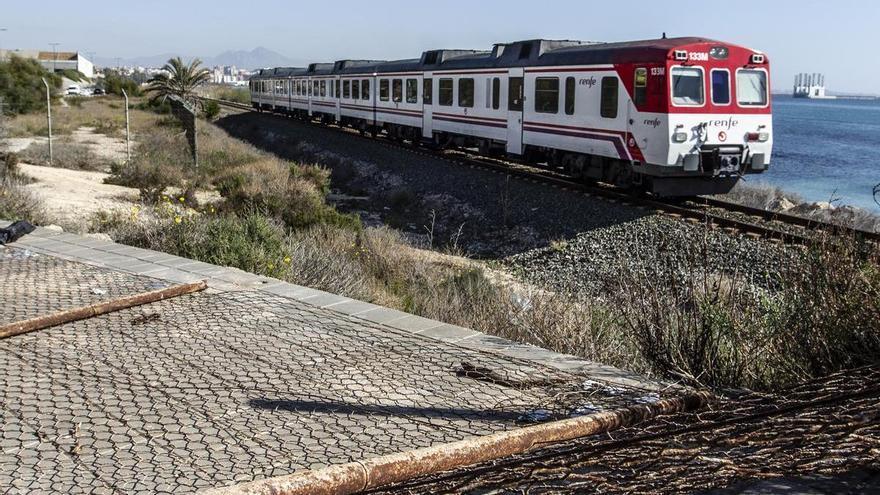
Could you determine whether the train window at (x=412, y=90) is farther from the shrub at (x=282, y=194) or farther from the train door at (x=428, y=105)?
the shrub at (x=282, y=194)

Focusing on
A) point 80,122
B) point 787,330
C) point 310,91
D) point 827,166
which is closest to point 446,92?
point 310,91

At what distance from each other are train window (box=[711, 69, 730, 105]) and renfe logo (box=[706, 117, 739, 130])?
345mm

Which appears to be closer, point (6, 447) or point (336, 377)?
point (6, 447)

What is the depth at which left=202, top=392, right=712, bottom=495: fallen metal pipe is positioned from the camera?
3.45m

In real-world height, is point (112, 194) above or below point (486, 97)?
below

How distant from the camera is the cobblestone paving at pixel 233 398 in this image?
4.15 metres

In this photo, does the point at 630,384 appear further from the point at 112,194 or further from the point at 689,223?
the point at 112,194

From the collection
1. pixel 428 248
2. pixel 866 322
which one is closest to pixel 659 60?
pixel 428 248

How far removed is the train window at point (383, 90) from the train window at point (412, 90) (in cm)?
248

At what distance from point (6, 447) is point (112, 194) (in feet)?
56.9

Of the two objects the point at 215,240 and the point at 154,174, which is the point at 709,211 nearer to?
the point at 215,240

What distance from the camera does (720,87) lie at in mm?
16547

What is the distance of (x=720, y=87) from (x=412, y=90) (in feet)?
44.8

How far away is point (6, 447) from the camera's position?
4.32m
